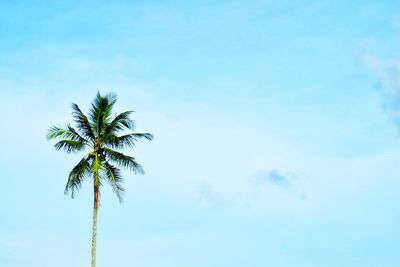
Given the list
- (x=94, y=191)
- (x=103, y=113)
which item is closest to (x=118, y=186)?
(x=94, y=191)

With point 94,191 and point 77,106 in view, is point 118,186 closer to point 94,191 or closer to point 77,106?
point 94,191

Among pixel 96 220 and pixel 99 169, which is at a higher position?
pixel 99 169

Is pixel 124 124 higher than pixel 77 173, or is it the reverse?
pixel 124 124

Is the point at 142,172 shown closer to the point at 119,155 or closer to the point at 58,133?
the point at 119,155

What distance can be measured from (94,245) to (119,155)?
680 centimetres

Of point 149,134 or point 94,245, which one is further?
point 149,134

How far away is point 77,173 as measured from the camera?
53.2 m

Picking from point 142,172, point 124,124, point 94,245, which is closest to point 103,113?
point 124,124

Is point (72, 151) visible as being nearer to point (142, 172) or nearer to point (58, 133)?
point (58, 133)

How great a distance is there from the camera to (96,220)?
52312 mm

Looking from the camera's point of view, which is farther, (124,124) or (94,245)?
(124,124)

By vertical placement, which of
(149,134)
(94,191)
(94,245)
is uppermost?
(149,134)

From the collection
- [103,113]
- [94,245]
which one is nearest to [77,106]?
[103,113]

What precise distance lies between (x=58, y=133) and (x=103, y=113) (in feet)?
11.5
